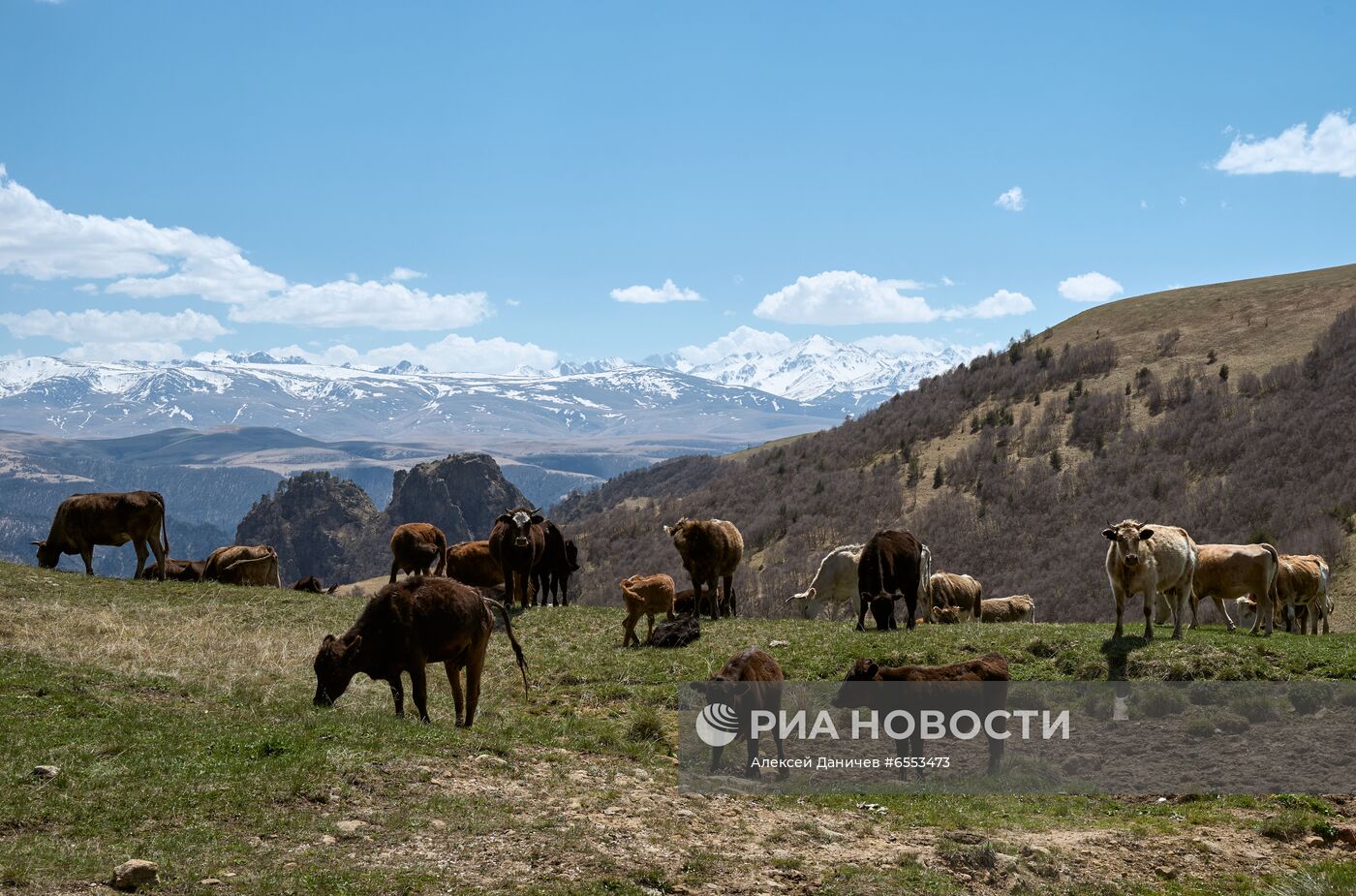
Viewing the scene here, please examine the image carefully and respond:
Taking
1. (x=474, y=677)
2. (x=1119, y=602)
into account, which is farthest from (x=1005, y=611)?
(x=474, y=677)

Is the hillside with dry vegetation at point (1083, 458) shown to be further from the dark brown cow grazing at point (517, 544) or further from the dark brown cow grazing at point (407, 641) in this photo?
the dark brown cow grazing at point (407, 641)

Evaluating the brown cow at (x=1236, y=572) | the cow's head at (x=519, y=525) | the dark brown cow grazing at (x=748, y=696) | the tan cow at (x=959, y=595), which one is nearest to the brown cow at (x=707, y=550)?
the cow's head at (x=519, y=525)

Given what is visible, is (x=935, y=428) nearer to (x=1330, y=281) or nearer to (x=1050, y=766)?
(x=1330, y=281)

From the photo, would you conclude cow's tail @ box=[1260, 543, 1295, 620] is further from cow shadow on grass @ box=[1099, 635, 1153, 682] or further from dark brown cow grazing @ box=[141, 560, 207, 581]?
dark brown cow grazing @ box=[141, 560, 207, 581]

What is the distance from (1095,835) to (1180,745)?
477cm

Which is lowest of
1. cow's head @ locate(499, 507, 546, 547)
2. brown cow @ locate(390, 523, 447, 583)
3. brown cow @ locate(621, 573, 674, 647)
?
brown cow @ locate(621, 573, 674, 647)

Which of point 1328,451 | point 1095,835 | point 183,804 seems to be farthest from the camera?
point 1328,451

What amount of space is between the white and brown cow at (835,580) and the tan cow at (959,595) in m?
2.49

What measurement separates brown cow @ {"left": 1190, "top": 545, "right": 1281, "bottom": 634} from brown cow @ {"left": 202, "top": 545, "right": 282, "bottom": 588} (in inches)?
1012

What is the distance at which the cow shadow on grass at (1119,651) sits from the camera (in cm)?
1780

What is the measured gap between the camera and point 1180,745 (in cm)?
1527

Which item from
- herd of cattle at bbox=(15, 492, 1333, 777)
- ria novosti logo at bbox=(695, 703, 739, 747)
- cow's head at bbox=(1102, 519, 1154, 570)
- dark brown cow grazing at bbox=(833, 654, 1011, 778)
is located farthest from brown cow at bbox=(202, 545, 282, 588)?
cow's head at bbox=(1102, 519, 1154, 570)

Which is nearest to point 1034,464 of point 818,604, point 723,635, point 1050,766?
point 818,604

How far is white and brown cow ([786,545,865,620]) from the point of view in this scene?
1255 inches
